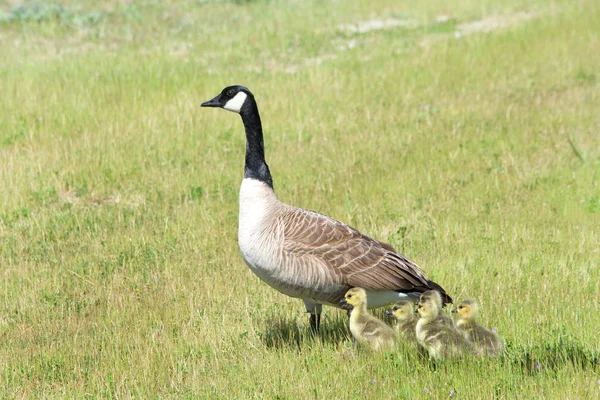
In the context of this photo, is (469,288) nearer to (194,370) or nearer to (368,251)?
(368,251)

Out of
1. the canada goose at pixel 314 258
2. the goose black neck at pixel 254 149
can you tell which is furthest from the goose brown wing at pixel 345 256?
the goose black neck at pixel 254 149

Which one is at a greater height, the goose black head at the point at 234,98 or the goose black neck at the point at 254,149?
the goose black head at the point at 234,98

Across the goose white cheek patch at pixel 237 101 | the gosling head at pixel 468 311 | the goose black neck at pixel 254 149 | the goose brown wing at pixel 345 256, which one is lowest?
the gosling head at pixel 468 311

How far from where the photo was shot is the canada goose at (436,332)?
227 inches

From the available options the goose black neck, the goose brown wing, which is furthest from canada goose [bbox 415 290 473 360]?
the goose black neck

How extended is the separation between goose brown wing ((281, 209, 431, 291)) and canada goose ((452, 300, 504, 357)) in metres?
0.50

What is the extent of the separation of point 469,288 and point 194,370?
9.47 ft

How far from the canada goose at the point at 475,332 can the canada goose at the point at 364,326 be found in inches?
22.0

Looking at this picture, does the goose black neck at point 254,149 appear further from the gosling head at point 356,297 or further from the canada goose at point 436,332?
the canada goose at point 436,332

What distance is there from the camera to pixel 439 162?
11.3 meters

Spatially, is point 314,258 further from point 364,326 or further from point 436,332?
point 436,332

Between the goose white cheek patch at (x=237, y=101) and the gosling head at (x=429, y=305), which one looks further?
the goose white cheek patch at (x=237, y=101)

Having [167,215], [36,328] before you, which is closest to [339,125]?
[167,215]

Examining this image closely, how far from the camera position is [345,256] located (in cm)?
650
